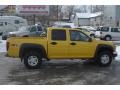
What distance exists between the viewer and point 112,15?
5975cm

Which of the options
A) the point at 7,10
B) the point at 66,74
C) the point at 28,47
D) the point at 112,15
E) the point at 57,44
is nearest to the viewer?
the point at 66,74

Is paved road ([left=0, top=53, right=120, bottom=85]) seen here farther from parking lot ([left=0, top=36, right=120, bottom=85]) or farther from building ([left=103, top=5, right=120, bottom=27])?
building ([left=103, top=5, right=120, bottom=27])

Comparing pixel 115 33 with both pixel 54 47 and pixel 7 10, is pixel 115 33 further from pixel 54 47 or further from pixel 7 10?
pixel 7 10

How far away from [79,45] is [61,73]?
178 centimetres

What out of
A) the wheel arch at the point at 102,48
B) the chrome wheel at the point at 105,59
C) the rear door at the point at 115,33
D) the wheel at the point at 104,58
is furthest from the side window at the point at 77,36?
the rear door at the point at 115,33

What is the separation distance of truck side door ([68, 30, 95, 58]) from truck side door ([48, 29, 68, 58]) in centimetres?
25

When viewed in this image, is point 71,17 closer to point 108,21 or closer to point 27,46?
point 108,21

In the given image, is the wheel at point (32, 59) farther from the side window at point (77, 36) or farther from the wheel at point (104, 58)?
the wheel at point (104, 58)

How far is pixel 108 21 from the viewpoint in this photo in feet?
206

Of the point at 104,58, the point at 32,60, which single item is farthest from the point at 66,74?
the point at 104,58

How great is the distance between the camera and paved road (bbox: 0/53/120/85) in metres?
10.3

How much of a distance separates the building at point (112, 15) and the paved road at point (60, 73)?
141 feet
